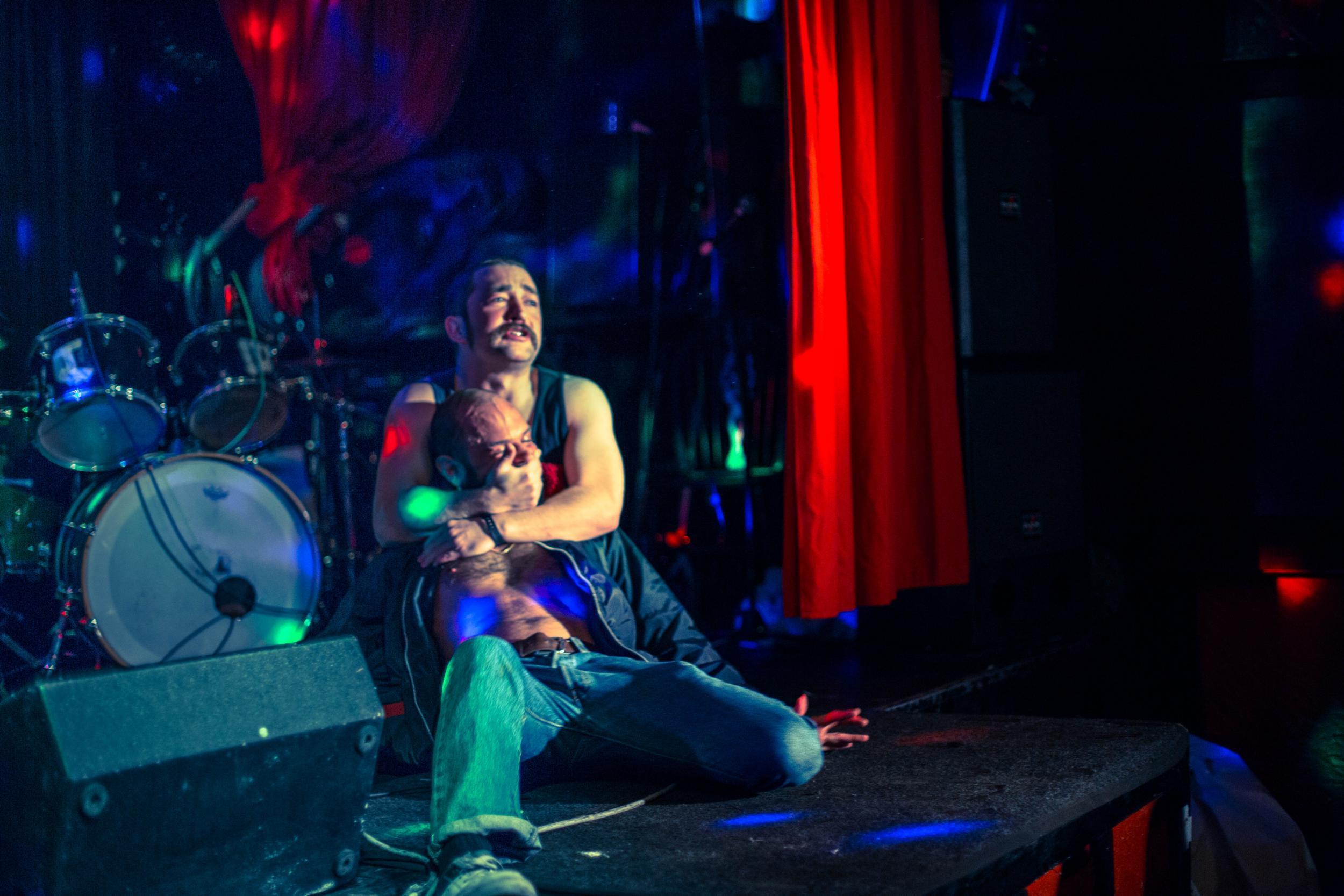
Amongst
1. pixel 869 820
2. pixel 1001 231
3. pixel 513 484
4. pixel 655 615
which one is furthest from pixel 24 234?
pixel 1001 231

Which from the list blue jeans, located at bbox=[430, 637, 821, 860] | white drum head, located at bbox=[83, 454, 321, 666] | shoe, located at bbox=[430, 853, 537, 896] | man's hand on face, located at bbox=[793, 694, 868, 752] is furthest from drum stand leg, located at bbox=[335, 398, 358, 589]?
shoe, located at bbox=[430, 853, 537, 896]

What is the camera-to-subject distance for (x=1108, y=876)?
1795mm

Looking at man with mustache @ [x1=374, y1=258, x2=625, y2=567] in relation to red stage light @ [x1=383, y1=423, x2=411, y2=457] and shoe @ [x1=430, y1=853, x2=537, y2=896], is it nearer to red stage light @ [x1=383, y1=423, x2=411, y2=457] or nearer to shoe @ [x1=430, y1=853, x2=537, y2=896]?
red stage light @ [x1=383, y1=423, x2=411, y2=457]

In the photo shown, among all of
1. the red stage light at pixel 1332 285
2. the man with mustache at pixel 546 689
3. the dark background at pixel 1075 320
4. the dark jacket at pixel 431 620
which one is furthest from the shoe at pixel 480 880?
the red stage light at pixel 1332 285

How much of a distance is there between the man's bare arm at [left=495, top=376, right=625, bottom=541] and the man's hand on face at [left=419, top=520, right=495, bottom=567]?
39mm

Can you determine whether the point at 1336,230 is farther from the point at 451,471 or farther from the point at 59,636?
the point at 59,636

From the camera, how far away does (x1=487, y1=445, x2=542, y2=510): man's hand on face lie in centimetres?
223

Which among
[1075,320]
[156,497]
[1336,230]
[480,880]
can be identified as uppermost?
[1336,230]

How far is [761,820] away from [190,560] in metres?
1.42

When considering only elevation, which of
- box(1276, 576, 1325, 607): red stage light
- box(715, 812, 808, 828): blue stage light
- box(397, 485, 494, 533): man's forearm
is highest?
box(397, 485, 494, 533): man's forearm

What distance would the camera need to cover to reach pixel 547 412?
2436 millimetres

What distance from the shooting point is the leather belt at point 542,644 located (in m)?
2.00

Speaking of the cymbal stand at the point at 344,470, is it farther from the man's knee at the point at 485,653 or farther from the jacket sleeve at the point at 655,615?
the man's knee at the point at 485,653

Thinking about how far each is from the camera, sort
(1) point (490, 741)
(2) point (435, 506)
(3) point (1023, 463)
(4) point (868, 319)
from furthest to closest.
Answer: (3) point (1023, 463) → (4) point (868, 319) → (2) point (435, 506) → (1) point (490, 741)
